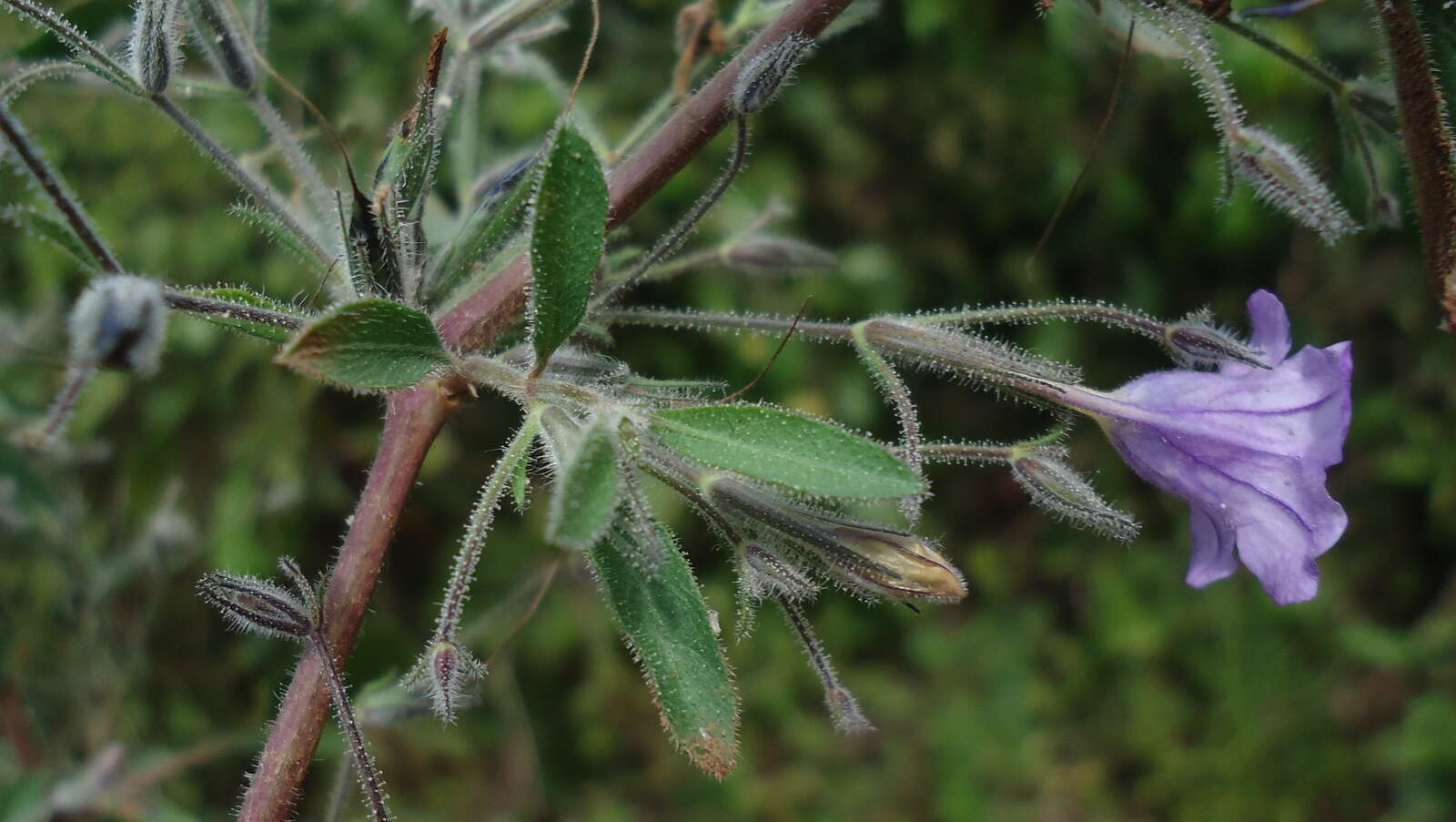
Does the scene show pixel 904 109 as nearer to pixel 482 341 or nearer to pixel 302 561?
pixel 302 561

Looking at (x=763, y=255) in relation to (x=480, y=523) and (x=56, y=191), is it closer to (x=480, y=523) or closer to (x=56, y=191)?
(x=480, y=523)

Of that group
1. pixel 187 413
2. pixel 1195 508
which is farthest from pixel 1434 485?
pixel 187 413

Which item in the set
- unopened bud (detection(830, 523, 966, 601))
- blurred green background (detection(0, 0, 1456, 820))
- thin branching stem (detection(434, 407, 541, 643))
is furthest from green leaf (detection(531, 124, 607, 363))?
blurred green background (detection(0, 0, 1456, 820))

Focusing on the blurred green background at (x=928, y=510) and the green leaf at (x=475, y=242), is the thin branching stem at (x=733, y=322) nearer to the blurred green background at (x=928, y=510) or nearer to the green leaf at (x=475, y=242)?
the green leaf at (x=475, y=242)

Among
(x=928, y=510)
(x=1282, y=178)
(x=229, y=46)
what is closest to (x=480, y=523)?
(x=229, y=46)

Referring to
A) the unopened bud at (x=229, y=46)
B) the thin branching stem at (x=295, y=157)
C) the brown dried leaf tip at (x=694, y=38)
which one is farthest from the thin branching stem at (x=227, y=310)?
the brown dried leaf tip at (x=694, y=38)

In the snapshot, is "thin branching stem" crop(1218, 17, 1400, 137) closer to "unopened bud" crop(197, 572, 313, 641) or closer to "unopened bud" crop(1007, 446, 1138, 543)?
"unopened bud" crop(1007, 446, 1138, 543)
